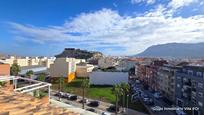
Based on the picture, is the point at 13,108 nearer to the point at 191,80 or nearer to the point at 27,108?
the point at 27,108

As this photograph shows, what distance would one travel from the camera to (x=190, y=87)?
58.1m

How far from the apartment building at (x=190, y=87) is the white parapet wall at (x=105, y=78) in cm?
3046

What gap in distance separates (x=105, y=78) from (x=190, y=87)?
40.0m

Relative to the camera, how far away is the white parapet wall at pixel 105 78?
93.6 m

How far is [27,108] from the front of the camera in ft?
33.7

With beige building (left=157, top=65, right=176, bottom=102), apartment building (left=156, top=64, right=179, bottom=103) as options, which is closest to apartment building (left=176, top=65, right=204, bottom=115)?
apartment building (left=156, top=64, right=179, bottom=103)

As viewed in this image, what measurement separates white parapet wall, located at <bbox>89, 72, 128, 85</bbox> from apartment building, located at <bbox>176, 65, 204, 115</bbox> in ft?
99.9

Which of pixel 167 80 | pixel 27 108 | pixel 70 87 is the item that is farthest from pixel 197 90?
pixel 27 108

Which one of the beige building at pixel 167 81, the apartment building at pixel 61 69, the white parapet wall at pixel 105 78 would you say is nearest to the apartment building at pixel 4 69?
the beige building at pixel 167 81

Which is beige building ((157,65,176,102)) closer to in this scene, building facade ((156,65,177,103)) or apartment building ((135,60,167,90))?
building facade ((156,65,177,103))

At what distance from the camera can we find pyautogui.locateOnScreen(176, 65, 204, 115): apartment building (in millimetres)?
52531

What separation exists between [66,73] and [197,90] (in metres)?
51.5

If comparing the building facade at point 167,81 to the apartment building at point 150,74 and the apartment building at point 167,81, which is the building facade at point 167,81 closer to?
the apartment building at point 167,81

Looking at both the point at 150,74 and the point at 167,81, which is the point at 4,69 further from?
the point at 150,74
